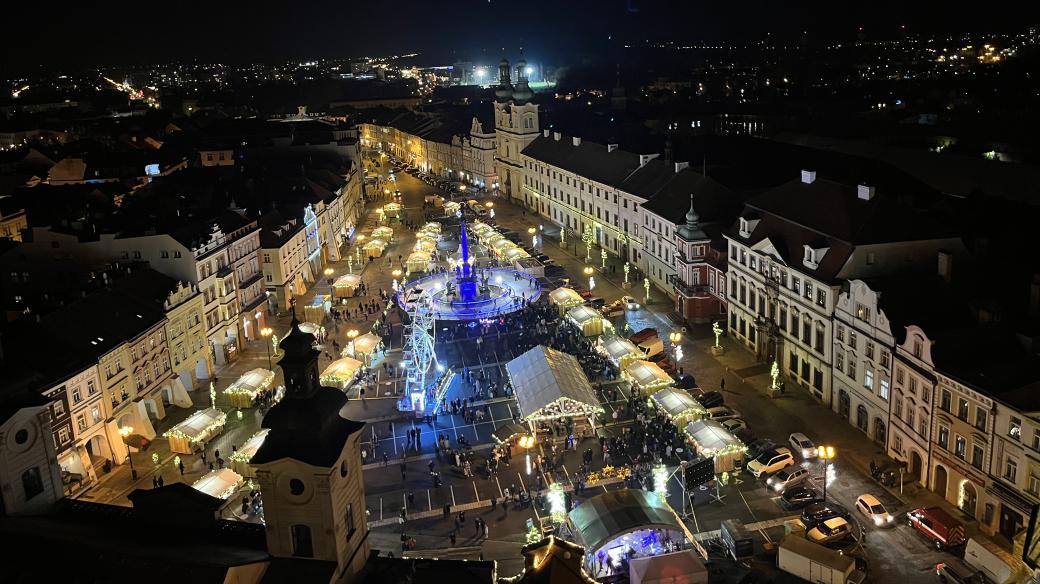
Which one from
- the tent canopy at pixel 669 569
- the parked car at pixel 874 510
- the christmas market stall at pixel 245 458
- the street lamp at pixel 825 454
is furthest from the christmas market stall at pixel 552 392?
the tent canopy at pixel 669 569

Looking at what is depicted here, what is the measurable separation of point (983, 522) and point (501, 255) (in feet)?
204

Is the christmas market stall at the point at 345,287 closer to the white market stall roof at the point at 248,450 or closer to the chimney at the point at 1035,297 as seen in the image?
the white market stall roof at the point at 248,450

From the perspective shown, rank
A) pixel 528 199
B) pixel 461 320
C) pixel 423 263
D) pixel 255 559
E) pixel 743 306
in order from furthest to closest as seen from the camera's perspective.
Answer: pixel 528 199, pixel 423 263, pixel 461 320, pixel 743 306, pixel 255 559

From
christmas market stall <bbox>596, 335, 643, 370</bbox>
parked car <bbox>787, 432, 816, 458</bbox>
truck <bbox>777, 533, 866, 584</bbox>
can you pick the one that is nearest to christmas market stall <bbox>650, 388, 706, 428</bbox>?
parked car <bbox>787, 432, 816, 458</bbox>

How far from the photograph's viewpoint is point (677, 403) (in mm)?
56031

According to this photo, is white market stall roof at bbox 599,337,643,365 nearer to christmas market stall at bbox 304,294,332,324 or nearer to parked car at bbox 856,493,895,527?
parked car at bbox 856,493,895,527

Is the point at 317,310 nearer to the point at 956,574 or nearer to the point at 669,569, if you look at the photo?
the point at 669,569

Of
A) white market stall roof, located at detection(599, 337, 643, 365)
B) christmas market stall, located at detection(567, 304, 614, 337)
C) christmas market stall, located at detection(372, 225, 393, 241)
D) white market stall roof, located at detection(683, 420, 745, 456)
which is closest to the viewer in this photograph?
white market stall roof, located at detection(683, 420, 745, 456)

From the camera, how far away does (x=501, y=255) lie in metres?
99.2

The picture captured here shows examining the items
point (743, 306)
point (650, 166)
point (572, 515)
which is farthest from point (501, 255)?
point (572, 515)

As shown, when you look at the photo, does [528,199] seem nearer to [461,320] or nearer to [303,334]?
[461,320]

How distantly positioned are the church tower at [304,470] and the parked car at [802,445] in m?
30.2

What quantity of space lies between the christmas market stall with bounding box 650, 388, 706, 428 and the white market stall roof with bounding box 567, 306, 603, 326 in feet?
53.3

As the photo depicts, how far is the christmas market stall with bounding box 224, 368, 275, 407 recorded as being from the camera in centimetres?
6222
